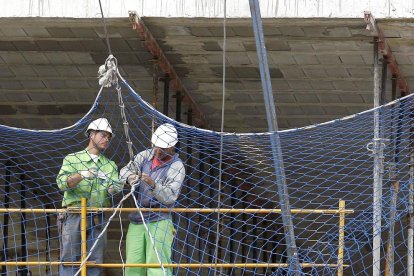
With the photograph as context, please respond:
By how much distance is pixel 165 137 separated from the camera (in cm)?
1323

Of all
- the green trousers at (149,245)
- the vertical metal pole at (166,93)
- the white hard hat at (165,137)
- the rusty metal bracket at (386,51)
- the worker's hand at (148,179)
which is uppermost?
the rusty metal bracket at (386,51)

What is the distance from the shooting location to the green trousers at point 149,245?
13.0 metres

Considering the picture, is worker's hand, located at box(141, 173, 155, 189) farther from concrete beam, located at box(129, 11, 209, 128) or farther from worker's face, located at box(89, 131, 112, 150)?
concrete beam, located at box(129, 11, 209, 128)

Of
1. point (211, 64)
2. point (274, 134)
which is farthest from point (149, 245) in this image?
point (211, 64)

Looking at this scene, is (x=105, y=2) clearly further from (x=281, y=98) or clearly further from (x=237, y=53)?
(x=281, y=98)

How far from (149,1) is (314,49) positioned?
2.51 m

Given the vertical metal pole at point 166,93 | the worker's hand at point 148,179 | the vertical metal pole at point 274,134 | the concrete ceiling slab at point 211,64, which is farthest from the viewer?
the vertical metal pole at point 166,93

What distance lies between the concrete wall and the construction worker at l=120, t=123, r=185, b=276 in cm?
219

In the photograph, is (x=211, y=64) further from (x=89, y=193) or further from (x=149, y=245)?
(x=149, y=245)

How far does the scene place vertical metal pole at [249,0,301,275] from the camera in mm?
12070

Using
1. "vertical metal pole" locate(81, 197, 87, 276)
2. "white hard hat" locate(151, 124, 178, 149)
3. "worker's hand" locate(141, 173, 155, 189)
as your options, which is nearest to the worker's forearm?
"vertical metal pole" locate(81, 197, 87, 276)

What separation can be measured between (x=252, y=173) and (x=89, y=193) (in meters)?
7.44

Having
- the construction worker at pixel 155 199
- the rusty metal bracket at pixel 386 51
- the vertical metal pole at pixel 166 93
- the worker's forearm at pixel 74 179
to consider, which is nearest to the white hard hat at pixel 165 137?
the construction worker at pixel 155 199

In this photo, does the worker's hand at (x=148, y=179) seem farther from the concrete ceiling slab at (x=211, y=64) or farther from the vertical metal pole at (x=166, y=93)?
the vertical metal pole at (x=166, y=93)
